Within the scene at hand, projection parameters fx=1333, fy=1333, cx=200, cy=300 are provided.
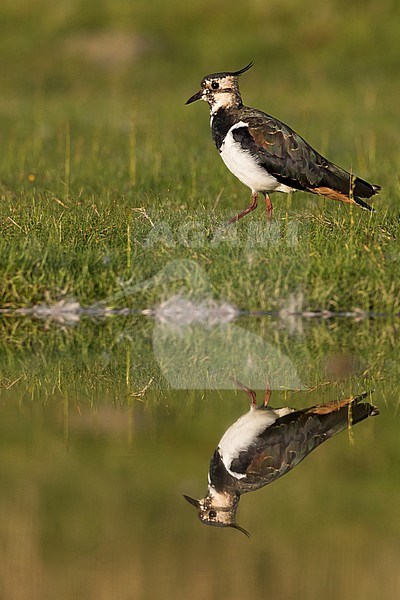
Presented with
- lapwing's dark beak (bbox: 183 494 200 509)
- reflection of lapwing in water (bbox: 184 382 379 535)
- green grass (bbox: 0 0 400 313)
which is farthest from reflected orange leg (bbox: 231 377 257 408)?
green grass (bbox: 0 0 400 313)

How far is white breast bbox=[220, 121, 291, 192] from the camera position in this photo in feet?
33.7

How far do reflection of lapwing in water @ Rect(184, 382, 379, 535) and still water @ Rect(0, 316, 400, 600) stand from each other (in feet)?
0.06

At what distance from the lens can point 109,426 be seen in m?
6.67

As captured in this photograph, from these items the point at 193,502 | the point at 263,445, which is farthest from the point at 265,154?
the point at 193,502

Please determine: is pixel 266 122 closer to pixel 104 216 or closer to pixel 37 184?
pixel 104 216

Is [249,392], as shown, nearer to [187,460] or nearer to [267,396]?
[267,396]

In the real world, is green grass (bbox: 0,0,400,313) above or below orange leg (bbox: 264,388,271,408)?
below

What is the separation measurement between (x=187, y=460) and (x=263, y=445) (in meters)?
0.41

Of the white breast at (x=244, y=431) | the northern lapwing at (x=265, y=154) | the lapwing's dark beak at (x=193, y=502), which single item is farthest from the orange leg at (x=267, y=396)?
the northern lapwing at (x=265, y=154)

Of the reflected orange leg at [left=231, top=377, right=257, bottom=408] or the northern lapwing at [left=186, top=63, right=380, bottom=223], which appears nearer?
the reflected orange leg at [left=231, top=377, right=257, bottom=408]

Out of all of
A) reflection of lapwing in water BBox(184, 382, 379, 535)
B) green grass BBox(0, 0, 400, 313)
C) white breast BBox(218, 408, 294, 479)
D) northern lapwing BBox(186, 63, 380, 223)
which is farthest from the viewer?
northern lapwing BBox(186, 63, 380, 223)

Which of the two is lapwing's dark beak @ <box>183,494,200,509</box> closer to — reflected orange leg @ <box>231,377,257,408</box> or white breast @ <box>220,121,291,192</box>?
reflected orange leg @ <box>231,377,257,408</box>

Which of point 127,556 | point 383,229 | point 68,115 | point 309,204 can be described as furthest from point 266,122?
point 68,115

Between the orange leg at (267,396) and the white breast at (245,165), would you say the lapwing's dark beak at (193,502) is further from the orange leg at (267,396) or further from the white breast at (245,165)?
the white breast at (245,165)
